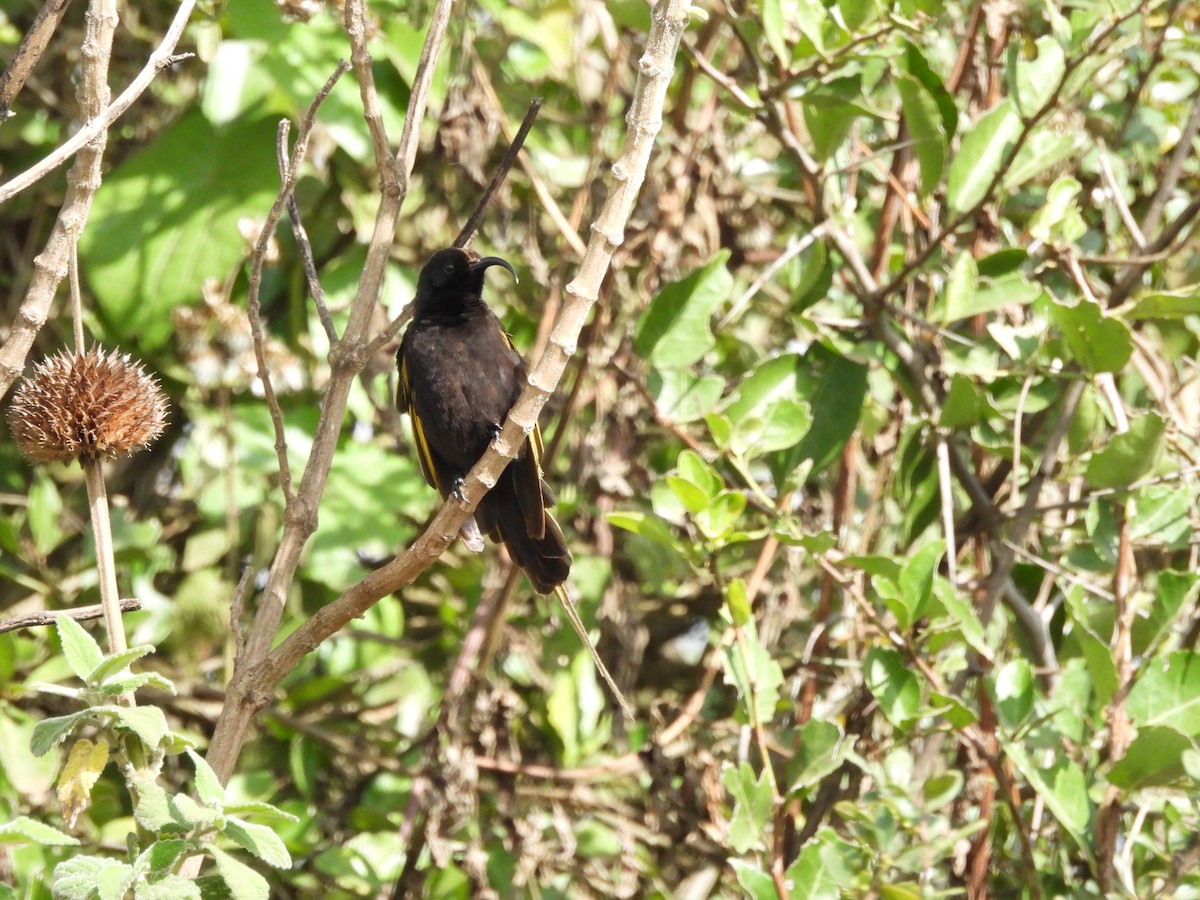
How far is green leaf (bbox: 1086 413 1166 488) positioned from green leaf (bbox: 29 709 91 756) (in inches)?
87.1

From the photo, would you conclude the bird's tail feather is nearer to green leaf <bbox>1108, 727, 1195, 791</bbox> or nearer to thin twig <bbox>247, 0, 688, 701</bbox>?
thin twig <bbox>247, 0, 688, 701</bbox>

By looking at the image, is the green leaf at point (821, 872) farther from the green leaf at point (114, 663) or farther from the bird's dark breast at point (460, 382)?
the green leaf at point (114, 663)

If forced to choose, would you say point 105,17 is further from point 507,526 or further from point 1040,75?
point 1040,75

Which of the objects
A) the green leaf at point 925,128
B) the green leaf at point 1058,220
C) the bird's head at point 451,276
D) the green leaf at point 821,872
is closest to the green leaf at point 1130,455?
the green leaf at point 1058,220

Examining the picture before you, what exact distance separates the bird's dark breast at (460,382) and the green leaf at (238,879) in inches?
70.0

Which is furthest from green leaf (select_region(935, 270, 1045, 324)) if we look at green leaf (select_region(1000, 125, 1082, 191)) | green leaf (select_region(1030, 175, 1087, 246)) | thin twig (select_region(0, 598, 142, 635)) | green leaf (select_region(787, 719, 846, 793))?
thin twig (select_region(0, 598, 142, 635))

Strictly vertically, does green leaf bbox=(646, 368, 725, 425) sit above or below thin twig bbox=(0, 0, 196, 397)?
below

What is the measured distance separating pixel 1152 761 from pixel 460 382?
181 cm

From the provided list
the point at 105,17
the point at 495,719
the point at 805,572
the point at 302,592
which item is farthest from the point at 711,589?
the point at 105,17

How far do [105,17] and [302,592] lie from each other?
2.10 meters

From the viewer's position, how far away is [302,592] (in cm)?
372

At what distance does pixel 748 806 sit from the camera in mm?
2807

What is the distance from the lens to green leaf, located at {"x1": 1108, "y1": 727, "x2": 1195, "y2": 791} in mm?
2594

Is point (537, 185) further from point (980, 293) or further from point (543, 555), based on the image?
point (980, 293)
